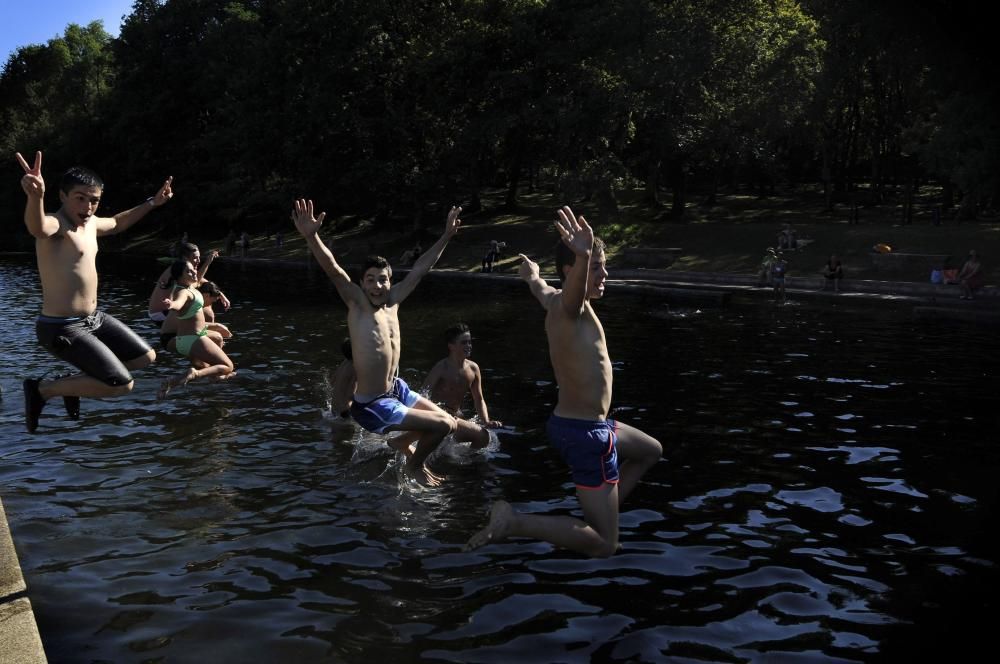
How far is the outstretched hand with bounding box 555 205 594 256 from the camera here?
20.2 feet

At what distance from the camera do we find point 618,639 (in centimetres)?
598

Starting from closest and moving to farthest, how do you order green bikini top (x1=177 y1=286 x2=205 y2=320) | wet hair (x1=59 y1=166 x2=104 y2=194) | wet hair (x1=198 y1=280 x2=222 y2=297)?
1. wet hair (x1=59 y1=166 x2=104 y2=194)
2. green bikini top (x1=177 y1=286 x2=205 y2=320)
3. wet hair (x1=198 y1=280 x2=222 y2=297)

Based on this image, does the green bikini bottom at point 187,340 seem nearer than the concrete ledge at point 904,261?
Yes

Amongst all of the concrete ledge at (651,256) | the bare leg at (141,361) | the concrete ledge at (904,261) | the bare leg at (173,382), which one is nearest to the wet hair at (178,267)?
the bare leg at (173,382)

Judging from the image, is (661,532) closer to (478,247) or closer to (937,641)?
(937,641)

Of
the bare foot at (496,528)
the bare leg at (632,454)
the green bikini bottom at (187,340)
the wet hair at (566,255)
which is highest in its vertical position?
the wet hair at (566,255)

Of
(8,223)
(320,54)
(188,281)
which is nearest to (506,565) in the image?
(188,281)

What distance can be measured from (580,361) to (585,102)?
128 ft

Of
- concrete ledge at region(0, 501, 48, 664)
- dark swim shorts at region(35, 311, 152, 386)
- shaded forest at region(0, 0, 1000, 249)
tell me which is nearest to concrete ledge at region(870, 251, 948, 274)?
shaded forest at region(0, 0, 1000, 249)

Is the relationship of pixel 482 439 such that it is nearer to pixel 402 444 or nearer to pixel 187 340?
pixel 402 444

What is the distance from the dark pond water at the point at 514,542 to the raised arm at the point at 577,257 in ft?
7.22

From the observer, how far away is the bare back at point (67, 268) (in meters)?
8.23

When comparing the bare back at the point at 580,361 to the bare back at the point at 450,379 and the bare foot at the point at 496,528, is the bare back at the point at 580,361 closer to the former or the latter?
the bare foot at the point at 496,528

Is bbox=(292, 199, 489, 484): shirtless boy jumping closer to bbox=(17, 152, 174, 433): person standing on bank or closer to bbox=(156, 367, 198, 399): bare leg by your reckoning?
bbox=(17, 152, 174, 433): person standing on bank
